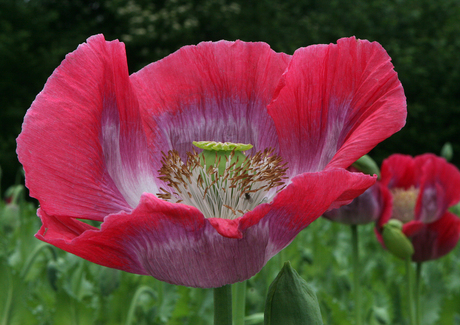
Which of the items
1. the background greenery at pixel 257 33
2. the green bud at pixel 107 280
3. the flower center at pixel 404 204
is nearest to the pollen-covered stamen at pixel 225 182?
the green bud at pixel 107 280

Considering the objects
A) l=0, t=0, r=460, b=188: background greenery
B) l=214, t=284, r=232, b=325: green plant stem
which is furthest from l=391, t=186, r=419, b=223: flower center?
l=0, t=0, r=460, b=188: background greenery

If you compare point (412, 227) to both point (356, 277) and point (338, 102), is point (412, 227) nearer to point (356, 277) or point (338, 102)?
point (356, 277)

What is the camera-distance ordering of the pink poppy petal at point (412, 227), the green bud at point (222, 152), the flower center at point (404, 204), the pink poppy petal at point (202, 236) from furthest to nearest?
the flower center at point (404, 204), the pink poppy petal at point (412, 227), the green bud at point (222, 152), the pink poppy petal at point (202, 236)

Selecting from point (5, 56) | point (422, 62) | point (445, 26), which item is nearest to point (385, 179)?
point (5, 56)

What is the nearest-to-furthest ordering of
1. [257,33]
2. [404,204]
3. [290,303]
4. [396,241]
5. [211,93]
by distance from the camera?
[290,303]
[211,93]
[396,241]
[404,204]
[257,33]

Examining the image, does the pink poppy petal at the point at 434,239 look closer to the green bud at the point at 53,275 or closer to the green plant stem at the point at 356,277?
the green plant stem at the point at 356,277

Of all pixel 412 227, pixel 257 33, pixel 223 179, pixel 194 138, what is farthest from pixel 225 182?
pixel 257 33
